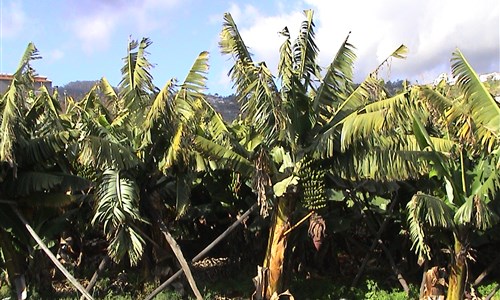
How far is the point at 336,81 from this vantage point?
914cm

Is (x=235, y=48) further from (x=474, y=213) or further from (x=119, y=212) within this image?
(x=474, y=213)

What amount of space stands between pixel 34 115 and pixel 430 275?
727cm

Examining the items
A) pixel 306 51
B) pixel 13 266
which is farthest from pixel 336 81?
pixel 13 266

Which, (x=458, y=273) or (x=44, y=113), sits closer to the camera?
(x=458, y=273)

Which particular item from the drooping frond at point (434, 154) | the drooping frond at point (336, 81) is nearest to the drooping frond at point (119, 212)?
the drooping frond at point (336, 81)

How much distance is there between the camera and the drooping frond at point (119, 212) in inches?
334

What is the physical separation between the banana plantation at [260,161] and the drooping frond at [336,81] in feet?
0.07

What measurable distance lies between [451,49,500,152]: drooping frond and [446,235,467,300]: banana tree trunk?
5.95 feet

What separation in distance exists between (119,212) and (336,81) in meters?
3.98

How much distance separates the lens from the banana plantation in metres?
8.34

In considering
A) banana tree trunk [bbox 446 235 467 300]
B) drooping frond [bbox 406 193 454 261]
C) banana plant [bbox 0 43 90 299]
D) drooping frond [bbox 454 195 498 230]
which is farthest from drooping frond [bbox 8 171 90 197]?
banana tree trunk [bbox 446 235 467 300]

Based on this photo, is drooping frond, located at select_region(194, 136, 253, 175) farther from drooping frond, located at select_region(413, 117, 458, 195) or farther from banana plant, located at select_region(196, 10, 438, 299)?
drooping frond, located at select_region(413, 117, 458, 195)

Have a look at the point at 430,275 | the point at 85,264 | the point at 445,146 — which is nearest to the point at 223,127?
the point at 445,146

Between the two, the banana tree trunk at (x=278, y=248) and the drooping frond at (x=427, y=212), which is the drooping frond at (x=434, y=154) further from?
the banana tree trunk at (x=278, y=248)
